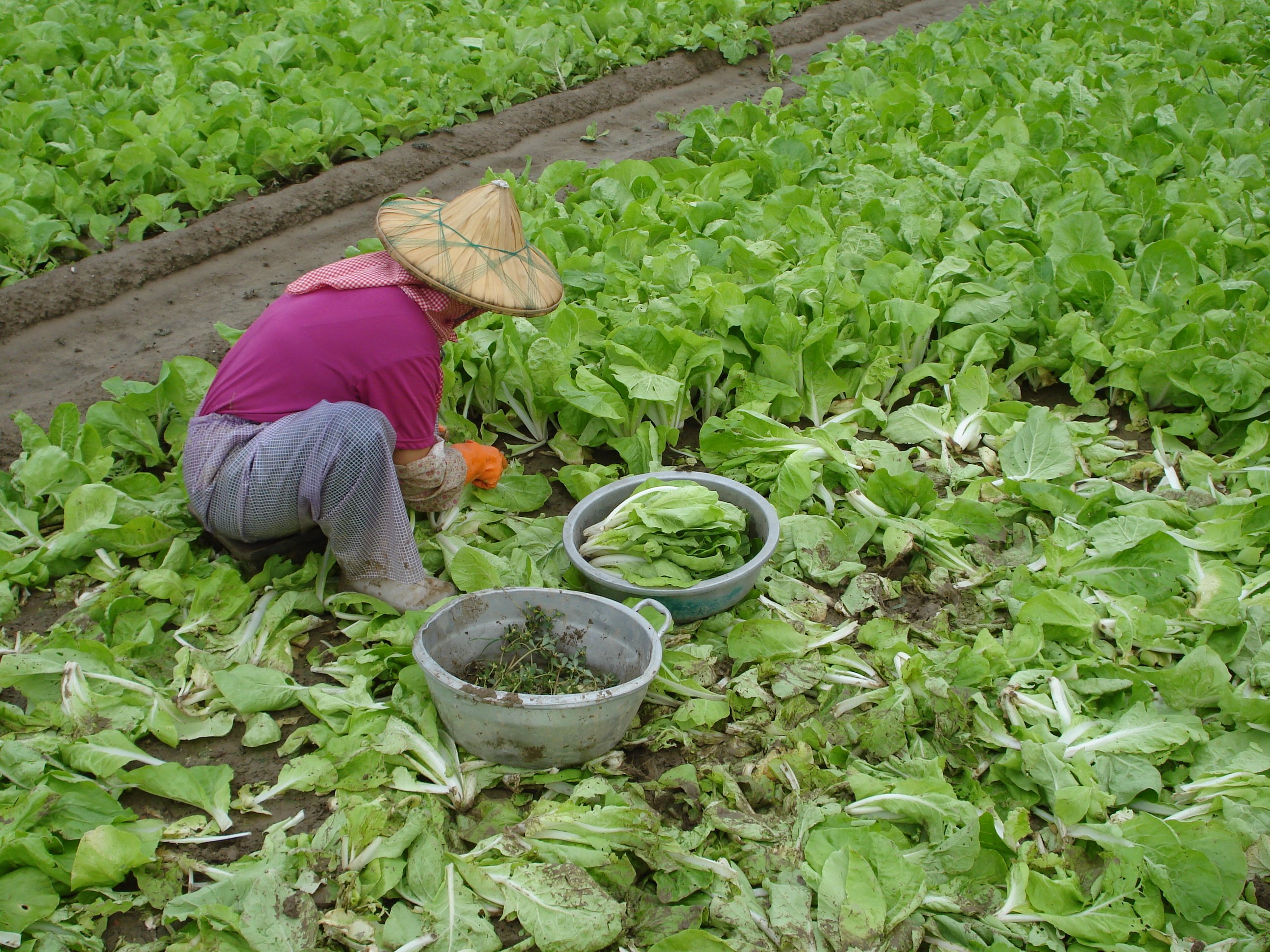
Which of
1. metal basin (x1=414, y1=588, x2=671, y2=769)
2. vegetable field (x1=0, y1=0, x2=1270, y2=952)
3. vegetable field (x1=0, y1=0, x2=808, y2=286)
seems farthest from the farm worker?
vegetable field (x1=0, y1=0, x2=808, y2=286)

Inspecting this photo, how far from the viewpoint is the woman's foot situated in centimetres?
296

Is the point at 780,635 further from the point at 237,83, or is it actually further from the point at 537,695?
the point at 237,83

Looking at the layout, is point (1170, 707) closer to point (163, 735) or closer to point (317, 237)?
point (163, 735)

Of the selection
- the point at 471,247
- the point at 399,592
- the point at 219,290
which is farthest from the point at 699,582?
the point at 219,290

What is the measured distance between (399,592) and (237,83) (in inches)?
207

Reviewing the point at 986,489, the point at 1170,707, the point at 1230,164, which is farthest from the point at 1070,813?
the point at 1230,164

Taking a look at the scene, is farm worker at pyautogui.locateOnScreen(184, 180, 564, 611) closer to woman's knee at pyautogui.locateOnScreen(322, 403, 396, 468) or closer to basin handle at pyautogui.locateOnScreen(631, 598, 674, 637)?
woman's knee at pyautogui.locateOnScreen(322, 403, 396, 468)

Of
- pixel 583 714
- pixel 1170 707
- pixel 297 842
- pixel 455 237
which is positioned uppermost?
pixel 455 237

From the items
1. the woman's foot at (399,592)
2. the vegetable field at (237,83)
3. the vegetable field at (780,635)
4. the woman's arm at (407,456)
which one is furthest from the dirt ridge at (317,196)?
the woman's foot at (399,592)

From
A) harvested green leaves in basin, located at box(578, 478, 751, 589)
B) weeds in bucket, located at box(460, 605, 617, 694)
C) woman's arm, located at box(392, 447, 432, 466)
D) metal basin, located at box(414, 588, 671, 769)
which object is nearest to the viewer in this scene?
metal basin, located at box(414, 588, 671, 769)

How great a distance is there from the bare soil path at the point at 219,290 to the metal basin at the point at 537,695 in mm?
2348

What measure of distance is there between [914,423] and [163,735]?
112 inches

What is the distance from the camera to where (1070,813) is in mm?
2342

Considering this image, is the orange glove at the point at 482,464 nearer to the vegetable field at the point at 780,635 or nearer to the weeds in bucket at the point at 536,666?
the vegetable field at the point at 780,635
